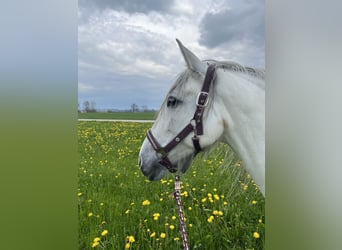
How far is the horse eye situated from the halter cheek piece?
66mm

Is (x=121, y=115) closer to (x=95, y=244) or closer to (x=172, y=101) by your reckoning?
(x=172, y=101)

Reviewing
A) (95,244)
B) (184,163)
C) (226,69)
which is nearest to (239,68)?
(226,69)

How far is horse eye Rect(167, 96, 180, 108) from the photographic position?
81 centimetres

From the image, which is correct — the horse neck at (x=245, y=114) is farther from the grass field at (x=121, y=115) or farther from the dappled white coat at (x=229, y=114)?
the grass field at (x=121, y=115)

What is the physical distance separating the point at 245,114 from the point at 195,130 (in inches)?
5.7

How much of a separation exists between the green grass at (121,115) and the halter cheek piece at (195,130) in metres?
0.08

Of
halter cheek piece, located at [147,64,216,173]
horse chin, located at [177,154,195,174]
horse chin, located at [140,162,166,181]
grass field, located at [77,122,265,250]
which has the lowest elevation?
grass field, located at [77,122,265,250]

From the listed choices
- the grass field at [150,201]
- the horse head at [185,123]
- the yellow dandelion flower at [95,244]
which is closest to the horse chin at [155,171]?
the horse head at [185,123]

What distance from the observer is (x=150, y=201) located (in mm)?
1120
